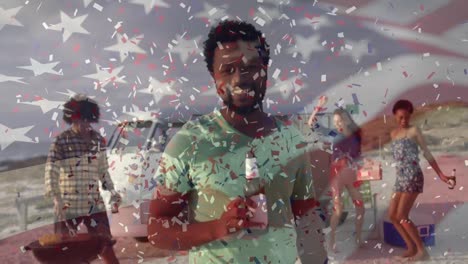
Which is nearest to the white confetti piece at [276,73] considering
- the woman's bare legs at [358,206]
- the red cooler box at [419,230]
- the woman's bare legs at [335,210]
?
the woman's bare legs at [335,210]

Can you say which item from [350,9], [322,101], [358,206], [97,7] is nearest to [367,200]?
[358,206]

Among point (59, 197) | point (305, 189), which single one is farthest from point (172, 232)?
point (59, 197)

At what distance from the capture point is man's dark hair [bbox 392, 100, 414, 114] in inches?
92.8

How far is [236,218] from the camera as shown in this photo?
3.63ft

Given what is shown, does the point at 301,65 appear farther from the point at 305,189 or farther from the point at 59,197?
the point at 59,197

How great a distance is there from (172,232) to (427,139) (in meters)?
1.94

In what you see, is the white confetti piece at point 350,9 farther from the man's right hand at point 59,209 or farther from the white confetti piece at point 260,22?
the man's right hand at point 59,209

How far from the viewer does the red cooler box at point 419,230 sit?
301 cm

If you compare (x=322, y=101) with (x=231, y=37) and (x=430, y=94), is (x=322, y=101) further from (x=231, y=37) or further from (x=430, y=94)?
(x=231, y=37)

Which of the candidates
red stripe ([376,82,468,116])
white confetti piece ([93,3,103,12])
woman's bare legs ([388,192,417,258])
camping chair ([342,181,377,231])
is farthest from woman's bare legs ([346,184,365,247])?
white confetti piece ([93,3,103,12])

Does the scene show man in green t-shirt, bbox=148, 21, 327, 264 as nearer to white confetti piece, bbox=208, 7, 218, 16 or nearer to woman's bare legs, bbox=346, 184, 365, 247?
white confetti piece, bbox=208, 7, 218, 16

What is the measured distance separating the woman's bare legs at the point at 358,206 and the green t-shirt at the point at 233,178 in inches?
75.2

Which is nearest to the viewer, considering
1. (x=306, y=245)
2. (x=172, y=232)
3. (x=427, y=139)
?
(x=172, y=232)

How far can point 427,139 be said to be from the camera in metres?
2.71
